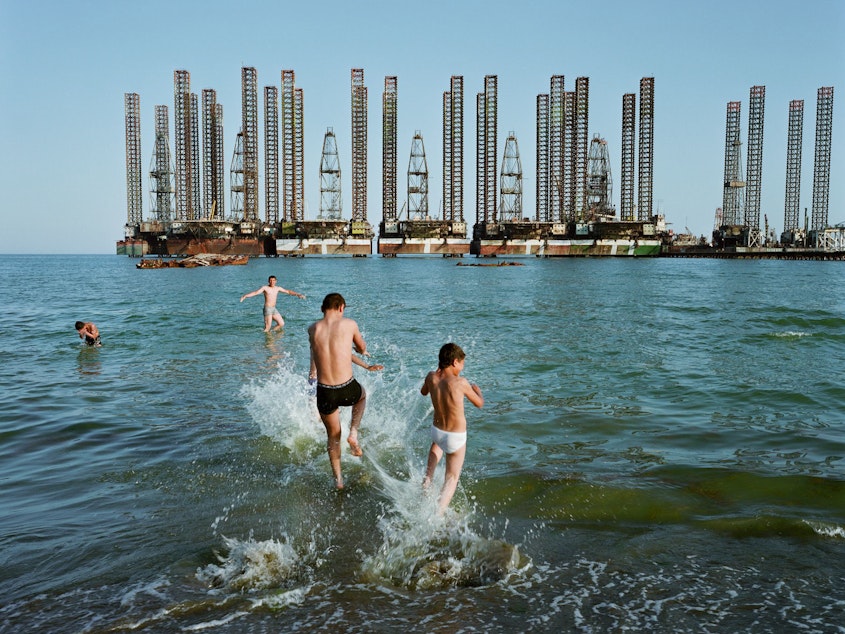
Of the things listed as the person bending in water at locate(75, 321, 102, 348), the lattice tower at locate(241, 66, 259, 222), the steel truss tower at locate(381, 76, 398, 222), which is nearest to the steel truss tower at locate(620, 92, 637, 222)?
the steel truss tower at locate(381, 76, 398, 222)

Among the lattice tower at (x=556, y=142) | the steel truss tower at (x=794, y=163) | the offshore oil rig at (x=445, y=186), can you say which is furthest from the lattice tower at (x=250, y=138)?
the steel truss tower at (x=794, y=163)

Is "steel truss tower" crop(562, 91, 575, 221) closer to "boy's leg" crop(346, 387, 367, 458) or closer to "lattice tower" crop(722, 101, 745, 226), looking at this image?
"lattice tower" crop(722, 101, 745, 226)

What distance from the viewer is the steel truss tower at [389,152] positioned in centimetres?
13200

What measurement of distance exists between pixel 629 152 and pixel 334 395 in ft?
438

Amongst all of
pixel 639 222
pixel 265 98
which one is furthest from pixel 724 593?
pixel 265 98

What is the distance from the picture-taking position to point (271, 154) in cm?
12950

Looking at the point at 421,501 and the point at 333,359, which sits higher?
the point at 333,359

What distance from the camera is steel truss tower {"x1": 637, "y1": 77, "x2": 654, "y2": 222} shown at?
125750 mm

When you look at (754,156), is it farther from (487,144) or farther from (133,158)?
(133,158)

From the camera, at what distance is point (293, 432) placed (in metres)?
9.32

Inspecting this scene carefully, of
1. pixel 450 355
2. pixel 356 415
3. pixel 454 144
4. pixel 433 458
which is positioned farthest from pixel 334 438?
A: pixel 454 144

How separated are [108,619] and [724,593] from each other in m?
4.13

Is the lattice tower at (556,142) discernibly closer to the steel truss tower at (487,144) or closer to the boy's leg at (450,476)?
the steel truss tower at (487,144)

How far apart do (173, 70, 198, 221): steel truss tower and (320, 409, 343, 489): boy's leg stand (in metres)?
130
